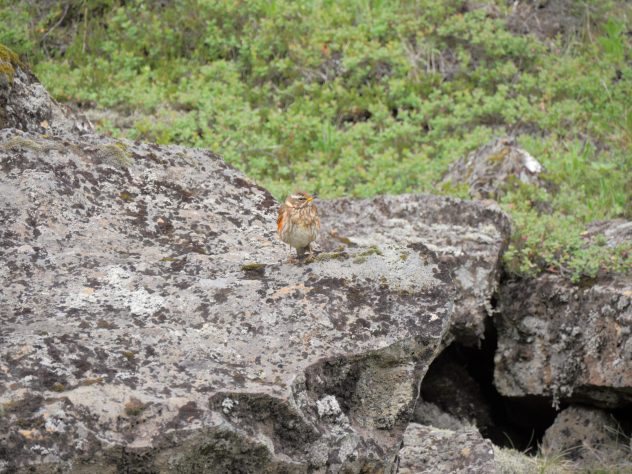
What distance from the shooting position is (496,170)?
1044cm

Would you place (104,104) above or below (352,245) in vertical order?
below

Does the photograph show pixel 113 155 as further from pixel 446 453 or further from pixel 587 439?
pixel 587 439

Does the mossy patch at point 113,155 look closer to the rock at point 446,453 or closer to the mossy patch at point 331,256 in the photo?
the mossy patch at point 331,256

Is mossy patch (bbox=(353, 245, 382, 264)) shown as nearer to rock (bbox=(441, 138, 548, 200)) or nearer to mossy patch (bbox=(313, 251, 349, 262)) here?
mossy patch (bbox=(313, 251, 349, 262))

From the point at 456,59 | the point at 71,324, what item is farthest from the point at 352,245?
the point at 456,59

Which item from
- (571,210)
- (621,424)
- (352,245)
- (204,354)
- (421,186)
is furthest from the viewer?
(421,186)

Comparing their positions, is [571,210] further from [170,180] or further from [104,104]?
[104,104]

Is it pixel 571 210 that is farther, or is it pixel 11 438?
pixel 571 210

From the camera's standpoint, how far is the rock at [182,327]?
162 inches

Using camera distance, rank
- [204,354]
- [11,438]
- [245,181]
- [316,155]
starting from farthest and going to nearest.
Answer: [316,155] → [245,181] → [204,354] → [11,438]

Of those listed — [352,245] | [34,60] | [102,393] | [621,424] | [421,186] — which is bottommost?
[621,424]

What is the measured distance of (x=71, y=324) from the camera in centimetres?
466

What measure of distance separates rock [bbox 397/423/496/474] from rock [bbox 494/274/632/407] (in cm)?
188

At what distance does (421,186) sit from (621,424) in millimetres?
4043
